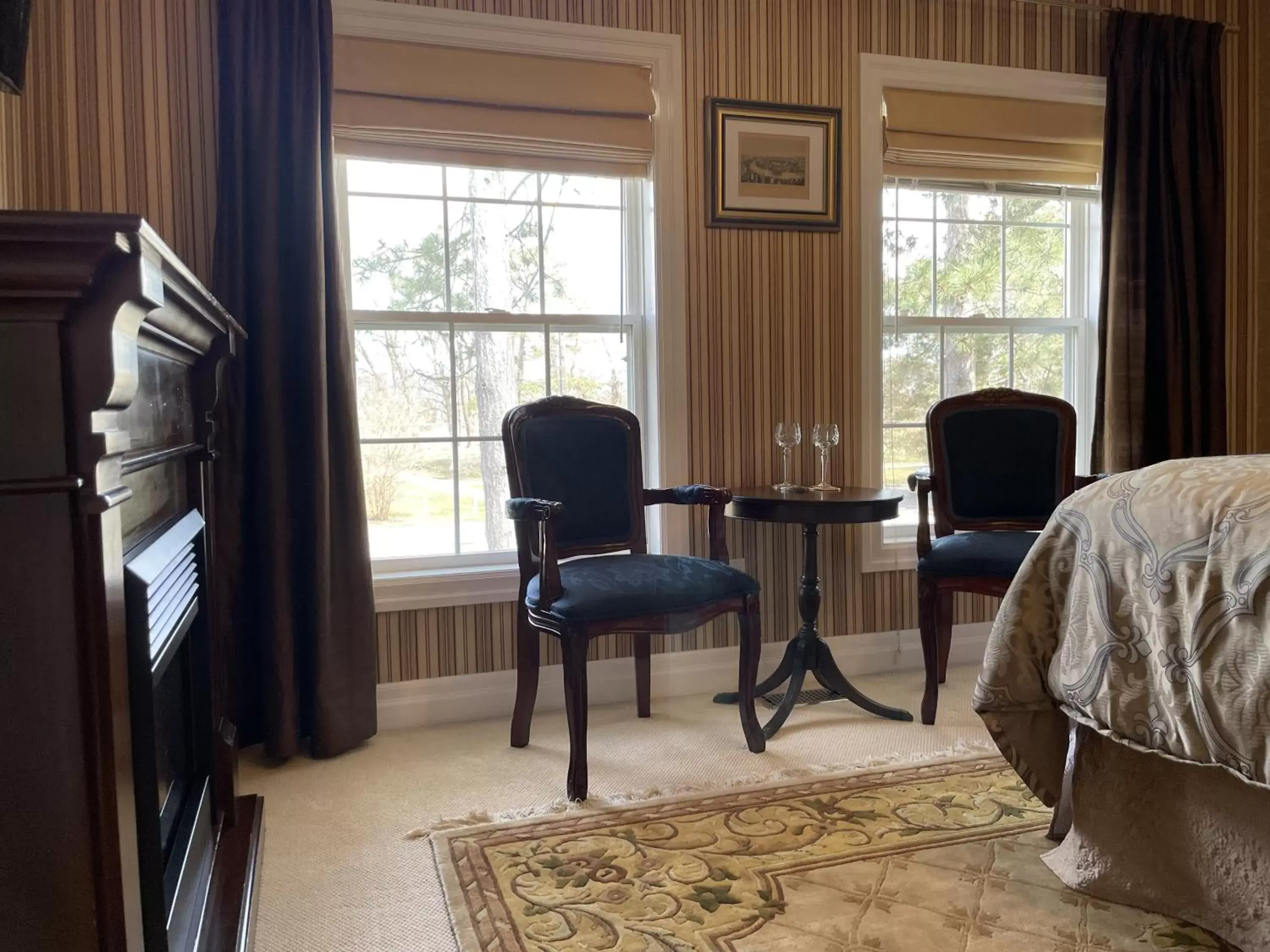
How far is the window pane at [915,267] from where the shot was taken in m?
3.62

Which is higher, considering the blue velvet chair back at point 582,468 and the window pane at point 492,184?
the window pane at point 492,184

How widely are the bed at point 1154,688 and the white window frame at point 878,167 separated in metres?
1.52

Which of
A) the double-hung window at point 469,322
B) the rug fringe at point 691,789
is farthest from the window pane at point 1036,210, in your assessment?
the rug fringe at point 691,789

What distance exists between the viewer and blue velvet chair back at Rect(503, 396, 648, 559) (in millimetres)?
2801

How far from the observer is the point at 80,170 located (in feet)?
8.50

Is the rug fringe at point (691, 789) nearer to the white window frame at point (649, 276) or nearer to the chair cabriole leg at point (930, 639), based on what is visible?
the chair cabriole leg at point (930, 639)

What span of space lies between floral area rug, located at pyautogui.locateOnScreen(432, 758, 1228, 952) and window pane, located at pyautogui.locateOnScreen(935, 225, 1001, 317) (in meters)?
1.94

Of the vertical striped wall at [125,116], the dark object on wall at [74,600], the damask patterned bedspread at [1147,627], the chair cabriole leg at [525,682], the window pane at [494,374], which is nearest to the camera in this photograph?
the dark object on wall at [74,600]

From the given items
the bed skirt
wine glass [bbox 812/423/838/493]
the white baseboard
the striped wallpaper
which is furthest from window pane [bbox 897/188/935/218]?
the bed skirt

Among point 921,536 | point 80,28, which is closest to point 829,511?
point 921,536

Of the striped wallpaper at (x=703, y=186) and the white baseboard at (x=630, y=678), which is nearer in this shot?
the striped wallpaper at (x=703, y=186)

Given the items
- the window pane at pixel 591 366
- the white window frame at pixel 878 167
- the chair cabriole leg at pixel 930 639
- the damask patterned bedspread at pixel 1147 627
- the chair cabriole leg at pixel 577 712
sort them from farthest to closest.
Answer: the white window frame at pixel 878 167 < the window pane at pixel 591 366 < the chair cabriole leg at pixel 930 639 < the chair cabriole leg at pixel 577 712 < the damask patterned bedspread at pixel 1147 627

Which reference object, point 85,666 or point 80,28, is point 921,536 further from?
point 80,28

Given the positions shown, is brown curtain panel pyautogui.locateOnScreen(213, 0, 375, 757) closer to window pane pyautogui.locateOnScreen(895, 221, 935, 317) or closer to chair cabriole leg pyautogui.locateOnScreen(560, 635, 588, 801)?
chair cabriole leg pyautogui.locateOnScreen(560, 635, 588, 801)
